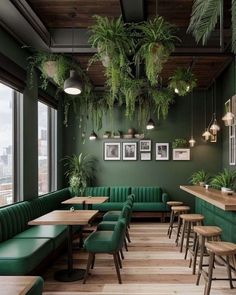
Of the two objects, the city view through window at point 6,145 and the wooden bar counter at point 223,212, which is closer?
the wooden bar counter at point 223,212

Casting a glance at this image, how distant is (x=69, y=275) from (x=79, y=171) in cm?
440

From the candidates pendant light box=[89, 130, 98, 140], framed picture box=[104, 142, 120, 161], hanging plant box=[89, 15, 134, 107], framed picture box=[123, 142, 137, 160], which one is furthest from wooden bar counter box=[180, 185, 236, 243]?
pendant light box=[89, 130, 98, 140]

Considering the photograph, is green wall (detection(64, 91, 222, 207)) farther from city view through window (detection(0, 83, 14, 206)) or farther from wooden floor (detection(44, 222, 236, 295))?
city view through window (detection(0, 83, 14, 206))

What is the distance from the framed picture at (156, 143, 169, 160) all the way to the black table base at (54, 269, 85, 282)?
16.0 feet

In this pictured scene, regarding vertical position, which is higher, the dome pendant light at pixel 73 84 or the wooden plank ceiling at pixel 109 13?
the wooden plank ceiling at pixel 109 13

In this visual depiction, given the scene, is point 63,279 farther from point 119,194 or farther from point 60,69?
point 119,194

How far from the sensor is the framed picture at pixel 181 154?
892 centimetres

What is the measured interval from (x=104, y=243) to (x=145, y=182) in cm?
501

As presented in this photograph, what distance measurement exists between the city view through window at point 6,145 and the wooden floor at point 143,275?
137 cm

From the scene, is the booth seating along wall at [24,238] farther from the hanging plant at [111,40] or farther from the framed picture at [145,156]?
the framed picture at [145,156]

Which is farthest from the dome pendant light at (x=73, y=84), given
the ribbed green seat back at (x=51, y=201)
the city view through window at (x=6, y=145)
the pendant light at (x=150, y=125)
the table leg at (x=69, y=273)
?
the pendant light at (x=150, y=125)

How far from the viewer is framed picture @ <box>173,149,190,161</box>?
8922mm

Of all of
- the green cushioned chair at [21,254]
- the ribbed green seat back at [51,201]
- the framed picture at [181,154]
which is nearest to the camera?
the green cushioned chair at [21,254]

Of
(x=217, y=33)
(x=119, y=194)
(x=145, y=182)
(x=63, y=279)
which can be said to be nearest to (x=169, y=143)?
(x=145, y=182)
